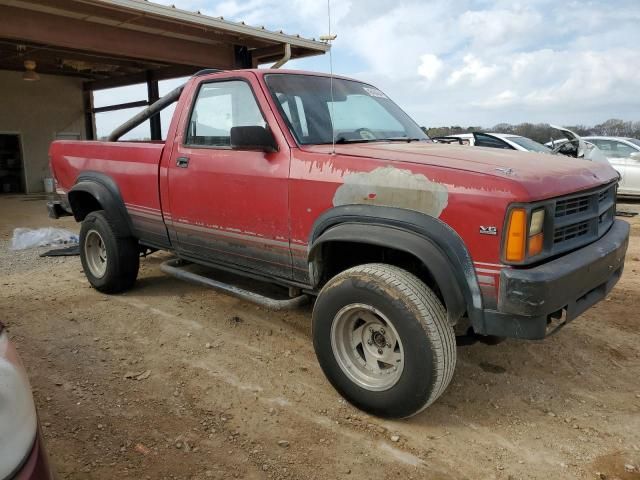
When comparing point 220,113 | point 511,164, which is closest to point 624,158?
point 511,164

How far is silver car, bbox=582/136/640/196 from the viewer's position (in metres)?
11.2

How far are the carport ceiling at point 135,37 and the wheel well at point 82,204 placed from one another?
402 cm

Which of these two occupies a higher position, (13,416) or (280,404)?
(13,416)

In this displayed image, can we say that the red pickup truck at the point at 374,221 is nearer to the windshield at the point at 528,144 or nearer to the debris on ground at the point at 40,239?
the debris on ground at the point at 40,239

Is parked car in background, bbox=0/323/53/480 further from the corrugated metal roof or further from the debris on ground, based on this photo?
the corrugated metal roof

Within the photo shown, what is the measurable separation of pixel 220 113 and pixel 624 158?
427 inches

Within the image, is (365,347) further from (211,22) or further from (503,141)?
(503,141)

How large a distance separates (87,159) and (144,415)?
2984 mm

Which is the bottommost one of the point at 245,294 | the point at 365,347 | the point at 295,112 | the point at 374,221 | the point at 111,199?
the point at 365,347

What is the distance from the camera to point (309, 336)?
4.04 m

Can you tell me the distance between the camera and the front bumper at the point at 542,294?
2377 mm

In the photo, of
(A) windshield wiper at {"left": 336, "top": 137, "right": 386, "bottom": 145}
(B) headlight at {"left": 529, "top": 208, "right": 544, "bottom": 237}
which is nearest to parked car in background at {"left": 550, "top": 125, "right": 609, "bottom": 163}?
(A) windshield wiper at {"left": 336, "top": 137, "right": 386, "bottom": 145}

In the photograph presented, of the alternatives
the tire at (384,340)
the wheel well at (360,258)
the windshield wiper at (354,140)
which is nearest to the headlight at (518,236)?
the tire at (384,340)

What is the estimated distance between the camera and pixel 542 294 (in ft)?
7.79
